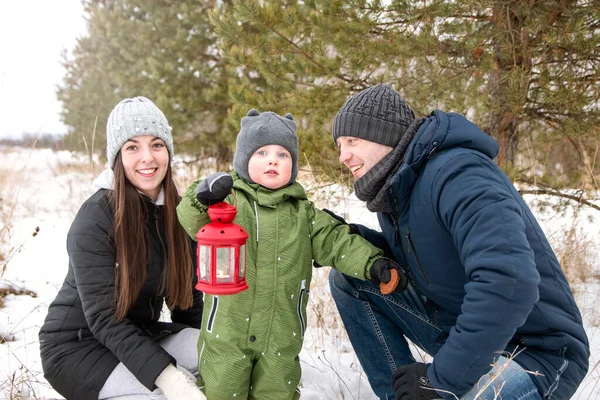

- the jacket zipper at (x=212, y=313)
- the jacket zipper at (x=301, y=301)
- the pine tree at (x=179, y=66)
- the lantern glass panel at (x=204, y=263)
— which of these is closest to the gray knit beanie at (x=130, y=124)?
the lantern glass panel at (x=204, y=263)

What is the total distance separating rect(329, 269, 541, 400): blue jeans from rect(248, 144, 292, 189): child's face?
0.61m

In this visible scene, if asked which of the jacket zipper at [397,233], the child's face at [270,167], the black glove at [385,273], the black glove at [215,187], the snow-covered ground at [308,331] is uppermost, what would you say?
the child's face at [270,167]

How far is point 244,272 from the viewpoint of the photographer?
1.89 m

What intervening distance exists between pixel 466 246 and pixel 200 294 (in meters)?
1.63

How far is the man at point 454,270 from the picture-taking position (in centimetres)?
143

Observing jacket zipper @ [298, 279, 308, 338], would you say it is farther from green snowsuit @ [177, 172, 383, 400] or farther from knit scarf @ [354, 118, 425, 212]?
knit scarf @ [354, 118, 425, 212]

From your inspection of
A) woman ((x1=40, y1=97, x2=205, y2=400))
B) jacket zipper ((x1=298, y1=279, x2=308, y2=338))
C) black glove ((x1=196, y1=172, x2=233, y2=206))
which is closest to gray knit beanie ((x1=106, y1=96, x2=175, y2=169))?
woman ((x1=40, y1=97, x2=205, y2=400))

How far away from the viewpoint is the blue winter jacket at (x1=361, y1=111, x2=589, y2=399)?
142 cm

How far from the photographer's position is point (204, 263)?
1.82 m

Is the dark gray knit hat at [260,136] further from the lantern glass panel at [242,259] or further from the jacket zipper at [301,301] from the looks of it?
the jacket zipper at [301,301]

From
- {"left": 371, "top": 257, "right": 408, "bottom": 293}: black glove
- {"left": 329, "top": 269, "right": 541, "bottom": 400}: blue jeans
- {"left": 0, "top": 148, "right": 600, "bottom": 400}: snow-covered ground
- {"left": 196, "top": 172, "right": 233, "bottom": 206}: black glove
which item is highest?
{"left": 196, "top": 172, "right": 233, "bottom": 206}: black glove

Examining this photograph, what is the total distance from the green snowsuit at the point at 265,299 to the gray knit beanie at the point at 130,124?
0.50 m

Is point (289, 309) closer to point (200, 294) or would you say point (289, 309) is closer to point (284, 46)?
point (200, 294)

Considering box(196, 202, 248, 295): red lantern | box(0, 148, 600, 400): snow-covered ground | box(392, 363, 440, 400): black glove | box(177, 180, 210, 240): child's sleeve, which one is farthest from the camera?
box(0, 148, 600, 400): snow-covered ground
